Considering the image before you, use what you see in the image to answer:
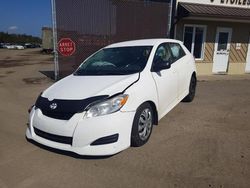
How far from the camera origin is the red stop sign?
8.20m

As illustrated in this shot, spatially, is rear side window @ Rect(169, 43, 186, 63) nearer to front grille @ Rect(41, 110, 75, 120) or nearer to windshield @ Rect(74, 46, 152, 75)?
windshield @ Rect(74, 46, 152, 75)

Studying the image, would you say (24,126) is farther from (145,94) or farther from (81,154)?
(145,94)

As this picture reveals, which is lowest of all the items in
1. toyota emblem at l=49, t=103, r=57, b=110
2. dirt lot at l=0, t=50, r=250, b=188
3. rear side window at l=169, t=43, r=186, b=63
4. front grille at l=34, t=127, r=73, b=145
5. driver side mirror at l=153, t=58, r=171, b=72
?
dirt lot at l=0, t=50, r=250, b=188

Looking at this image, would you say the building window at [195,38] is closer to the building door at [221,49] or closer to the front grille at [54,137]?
the building door at [221,49]

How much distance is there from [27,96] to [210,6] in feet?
30.1

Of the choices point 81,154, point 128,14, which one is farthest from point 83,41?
point 81,154

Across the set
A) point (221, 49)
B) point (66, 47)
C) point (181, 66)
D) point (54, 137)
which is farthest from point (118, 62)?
point (221, 49)

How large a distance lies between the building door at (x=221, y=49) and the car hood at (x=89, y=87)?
934 cm

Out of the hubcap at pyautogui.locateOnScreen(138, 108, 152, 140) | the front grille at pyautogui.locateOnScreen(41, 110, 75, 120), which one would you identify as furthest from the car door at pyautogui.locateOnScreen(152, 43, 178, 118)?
the front grille at pyautogui.locateOnScreen(41, 110, 75, 120)

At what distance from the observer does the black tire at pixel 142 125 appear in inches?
125

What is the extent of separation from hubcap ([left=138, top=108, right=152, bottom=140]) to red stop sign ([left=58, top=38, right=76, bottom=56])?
5710 millimetres

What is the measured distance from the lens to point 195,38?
36.1 ft

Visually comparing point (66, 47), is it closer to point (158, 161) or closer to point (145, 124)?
point (145, 124)

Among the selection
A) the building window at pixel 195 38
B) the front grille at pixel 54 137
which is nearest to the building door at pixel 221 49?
the building window at pixel 195 38
